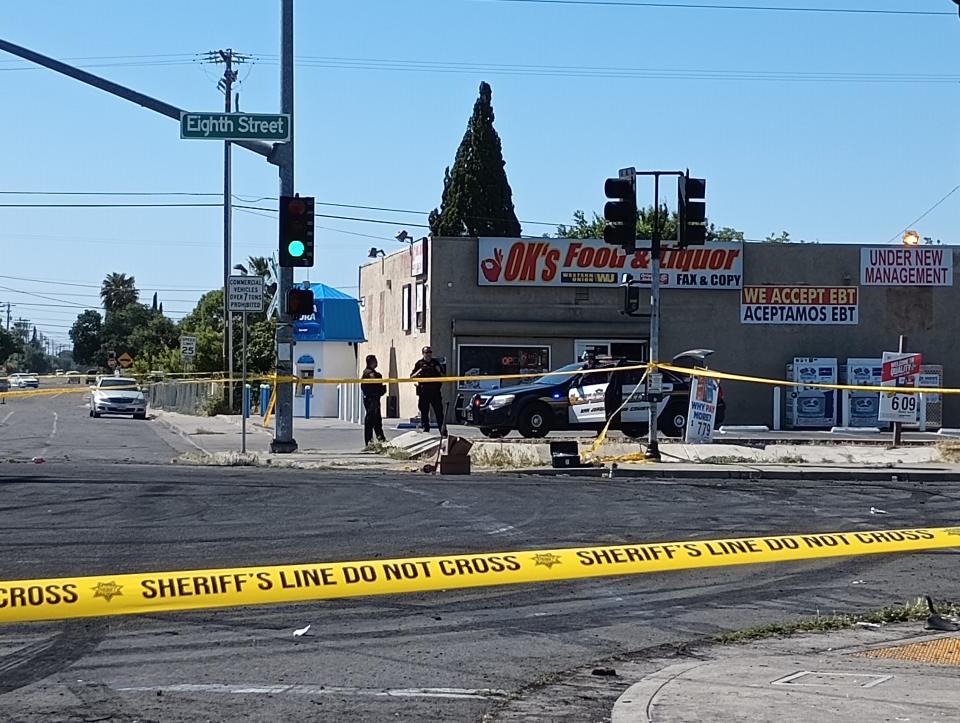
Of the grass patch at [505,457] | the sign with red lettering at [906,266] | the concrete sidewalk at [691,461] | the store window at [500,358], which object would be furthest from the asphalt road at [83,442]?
the sign with red lettering at [906,266]

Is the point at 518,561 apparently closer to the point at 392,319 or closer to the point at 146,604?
Result: the point at 146,604

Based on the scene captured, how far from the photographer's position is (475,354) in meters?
36.4

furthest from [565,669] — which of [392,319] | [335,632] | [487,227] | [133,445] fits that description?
[487,227]

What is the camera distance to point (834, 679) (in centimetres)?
669

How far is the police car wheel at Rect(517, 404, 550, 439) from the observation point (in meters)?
26.8

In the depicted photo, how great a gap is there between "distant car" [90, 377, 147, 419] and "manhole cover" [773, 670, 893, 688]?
1687 inches

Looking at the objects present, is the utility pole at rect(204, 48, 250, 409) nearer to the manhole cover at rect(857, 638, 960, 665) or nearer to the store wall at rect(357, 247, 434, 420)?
the store wall at rect(357, 247, 434, 420)

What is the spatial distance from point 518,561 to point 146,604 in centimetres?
231

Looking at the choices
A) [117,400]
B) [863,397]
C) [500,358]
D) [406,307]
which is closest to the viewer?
[863,397]

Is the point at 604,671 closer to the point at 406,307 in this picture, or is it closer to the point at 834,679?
the point at 834,679

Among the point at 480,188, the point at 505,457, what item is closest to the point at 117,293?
the point at 480,188

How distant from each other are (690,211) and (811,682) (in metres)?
14.1

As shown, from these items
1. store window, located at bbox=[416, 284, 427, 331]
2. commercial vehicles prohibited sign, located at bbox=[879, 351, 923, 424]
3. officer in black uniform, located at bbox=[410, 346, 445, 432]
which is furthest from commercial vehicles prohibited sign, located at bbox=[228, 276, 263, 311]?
store window, located at bbox=[416, 284, 427, 331]

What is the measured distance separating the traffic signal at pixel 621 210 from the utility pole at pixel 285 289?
5.89 meters
